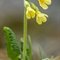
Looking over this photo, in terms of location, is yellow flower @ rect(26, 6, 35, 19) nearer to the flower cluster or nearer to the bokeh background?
the flower cluster

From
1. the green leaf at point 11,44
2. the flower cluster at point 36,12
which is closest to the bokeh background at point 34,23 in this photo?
the green leaf at point 11,44

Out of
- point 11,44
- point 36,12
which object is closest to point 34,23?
point 11,44

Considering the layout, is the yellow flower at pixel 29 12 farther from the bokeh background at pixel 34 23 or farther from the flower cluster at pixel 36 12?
the bokeh background at pixel 34 23

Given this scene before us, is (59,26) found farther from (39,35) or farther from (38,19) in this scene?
(38,19)

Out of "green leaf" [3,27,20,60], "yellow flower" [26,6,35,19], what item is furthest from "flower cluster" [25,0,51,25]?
"green leaf" [3,27,20,60]

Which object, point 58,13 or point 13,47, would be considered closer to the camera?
point 13,47

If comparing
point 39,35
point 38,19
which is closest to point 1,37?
point 39,35

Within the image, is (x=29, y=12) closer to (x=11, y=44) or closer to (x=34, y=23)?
(x=11, y=44)

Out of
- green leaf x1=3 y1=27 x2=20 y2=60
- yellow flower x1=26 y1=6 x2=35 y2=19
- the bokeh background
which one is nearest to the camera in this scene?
yellow flower x1=26 y1=6 x2=35 y2=19

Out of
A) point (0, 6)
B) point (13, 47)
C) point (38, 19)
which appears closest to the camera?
point (38, 19)
